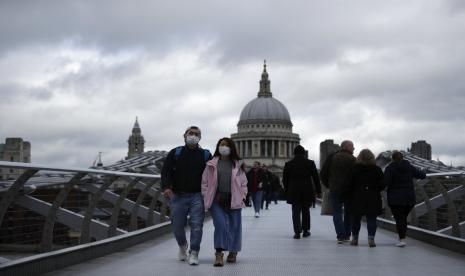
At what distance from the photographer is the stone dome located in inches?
7023

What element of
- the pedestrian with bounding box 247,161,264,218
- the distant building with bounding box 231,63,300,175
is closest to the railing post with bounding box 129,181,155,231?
the pedestrian with bounding box 247,161,264,218

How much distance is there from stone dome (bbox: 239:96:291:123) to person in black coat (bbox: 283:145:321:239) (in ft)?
533

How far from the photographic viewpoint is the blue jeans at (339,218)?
1345 cm

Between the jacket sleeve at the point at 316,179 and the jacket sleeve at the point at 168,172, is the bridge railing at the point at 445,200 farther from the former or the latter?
the jacket sleeve at the point at 168,172

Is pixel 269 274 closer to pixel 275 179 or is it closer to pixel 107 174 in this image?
pixel 107 174

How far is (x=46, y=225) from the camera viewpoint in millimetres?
8734

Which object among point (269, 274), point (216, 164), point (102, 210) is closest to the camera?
point (269, 274)

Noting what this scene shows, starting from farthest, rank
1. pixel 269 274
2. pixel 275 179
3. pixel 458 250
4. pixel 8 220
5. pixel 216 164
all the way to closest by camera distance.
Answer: pixel 275 179 → pixel 458 250 → pixel 216 164 → pixel 269 274 → pixel 8 220

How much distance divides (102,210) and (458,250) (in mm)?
5131

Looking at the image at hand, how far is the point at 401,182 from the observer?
41.7 ft

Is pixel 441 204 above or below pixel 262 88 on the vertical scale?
below

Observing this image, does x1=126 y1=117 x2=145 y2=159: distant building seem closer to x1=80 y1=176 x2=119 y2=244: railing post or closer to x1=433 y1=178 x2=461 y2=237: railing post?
x1=433 y1=178 x2=461 y2=237: railing post

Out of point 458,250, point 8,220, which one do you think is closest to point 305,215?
point 458,250

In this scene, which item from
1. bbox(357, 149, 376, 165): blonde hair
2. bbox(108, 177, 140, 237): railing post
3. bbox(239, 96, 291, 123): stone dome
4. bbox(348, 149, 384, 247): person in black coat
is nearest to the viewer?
bbox(108, 177, 140, 237): railing post
